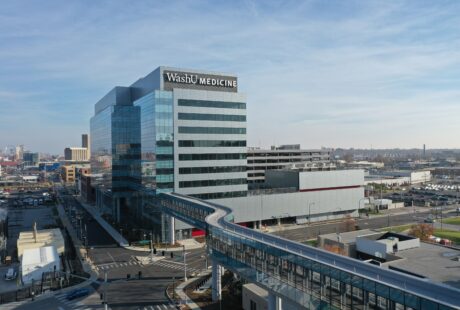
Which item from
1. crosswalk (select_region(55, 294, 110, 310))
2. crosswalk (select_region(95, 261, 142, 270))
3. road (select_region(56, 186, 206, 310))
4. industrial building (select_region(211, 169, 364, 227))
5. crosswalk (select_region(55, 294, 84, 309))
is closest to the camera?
crosswalk (select_region(55, 294, 110, 310))

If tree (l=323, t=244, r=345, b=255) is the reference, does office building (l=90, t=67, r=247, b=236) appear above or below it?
above

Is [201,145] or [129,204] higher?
[201,145]

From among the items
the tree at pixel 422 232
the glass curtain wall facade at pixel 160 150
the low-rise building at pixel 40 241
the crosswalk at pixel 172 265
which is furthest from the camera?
the glass curtain wall facade at pixel 160 150

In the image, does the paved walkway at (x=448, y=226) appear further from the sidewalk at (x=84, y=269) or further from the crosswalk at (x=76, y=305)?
the crosswalk at (x=76, y=305)

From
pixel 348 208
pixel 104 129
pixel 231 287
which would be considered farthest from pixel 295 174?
pixel 104 129

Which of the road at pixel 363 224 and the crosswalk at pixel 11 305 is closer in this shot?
the crosswalk at pixel 11 305

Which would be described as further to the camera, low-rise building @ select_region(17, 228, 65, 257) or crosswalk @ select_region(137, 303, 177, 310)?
low-rise building @ select_region(17, 228, 65, 257)

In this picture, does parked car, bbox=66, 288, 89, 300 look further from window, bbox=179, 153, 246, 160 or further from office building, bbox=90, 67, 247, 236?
window, bbox=179, 153, 246, 160

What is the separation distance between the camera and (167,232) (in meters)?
70.6

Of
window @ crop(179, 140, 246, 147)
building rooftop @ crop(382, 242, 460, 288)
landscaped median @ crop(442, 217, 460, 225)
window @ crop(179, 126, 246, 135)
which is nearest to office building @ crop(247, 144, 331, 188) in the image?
window @ crop(179, 140, 246, 147)

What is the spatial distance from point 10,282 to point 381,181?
6263 inches

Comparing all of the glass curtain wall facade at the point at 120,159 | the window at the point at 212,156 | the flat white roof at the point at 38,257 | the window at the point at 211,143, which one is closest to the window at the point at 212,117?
the window at the point at 211,143

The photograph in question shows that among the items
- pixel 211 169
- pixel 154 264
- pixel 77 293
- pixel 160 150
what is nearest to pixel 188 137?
pixel 160 150

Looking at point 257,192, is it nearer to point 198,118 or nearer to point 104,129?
point 198,118
